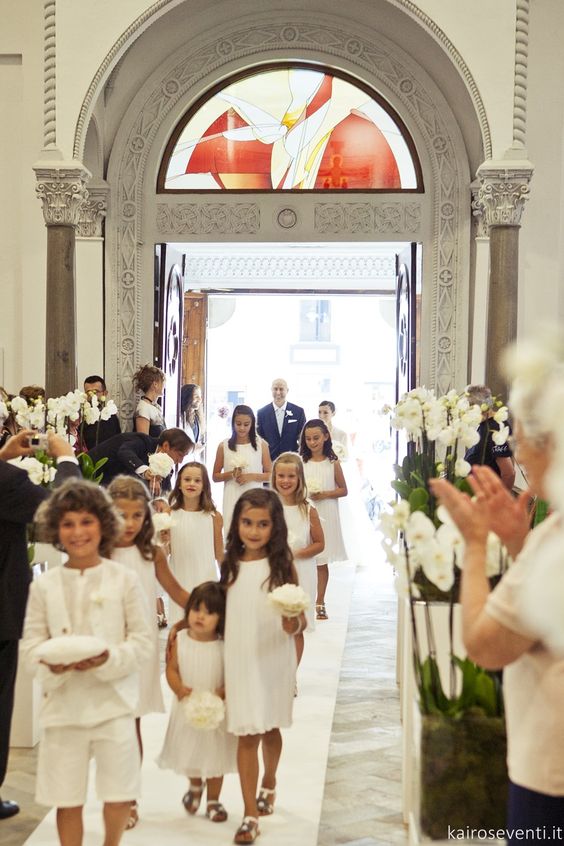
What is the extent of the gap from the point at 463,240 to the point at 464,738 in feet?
34.3

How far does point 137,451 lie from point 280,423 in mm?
5016

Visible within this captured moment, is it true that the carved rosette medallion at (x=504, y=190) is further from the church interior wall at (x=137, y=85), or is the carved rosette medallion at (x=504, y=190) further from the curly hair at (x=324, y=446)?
the curly hair at (x=324, y=446)

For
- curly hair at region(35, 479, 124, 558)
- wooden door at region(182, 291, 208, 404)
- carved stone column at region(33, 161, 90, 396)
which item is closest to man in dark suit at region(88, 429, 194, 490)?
carved stone column at region(33, 161, 90, 396)

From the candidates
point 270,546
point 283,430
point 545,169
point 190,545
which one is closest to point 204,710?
point 270,546

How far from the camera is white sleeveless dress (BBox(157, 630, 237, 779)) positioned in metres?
4.98

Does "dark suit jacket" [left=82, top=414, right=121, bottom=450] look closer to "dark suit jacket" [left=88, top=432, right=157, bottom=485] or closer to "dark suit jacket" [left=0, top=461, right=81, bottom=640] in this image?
"dark suit jacket" [left=88, top=432, right=157, bottom=485]

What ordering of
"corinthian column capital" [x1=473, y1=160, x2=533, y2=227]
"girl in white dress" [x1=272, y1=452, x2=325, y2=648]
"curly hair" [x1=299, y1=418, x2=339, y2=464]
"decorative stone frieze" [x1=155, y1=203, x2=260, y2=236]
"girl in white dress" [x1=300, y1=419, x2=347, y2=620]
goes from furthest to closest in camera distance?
"decorative stone frieze" [x1=155, y1=203, x2=260, y2=236] → "corinthian column capital" [x1=473, y1=160, x2=533, y2=227] → "curly hair" [x1=299, y1=418, x2=339, y2=464] → "girl in white dress" [x1=300, y1=419, x2=347, y2=620] → "girl in white dress" [x1=272, y1=452, x2=325, y2=648]

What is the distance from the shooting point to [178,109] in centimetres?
1362

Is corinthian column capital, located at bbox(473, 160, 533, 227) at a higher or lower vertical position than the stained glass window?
lower

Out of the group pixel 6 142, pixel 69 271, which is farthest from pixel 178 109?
pixel 69 271

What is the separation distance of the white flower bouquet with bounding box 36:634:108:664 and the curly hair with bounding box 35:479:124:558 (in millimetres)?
437

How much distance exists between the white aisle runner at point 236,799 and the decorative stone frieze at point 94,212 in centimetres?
745

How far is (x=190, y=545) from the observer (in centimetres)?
732

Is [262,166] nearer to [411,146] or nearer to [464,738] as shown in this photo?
[411,146]
